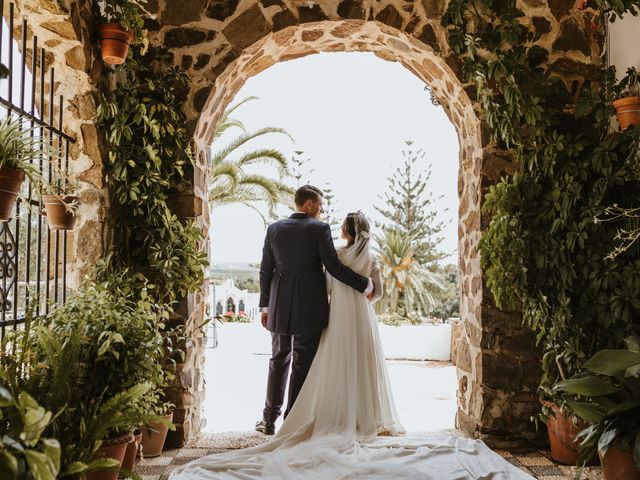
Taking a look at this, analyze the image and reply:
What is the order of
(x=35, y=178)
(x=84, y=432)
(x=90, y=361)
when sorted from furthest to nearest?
(x=90, y=361) < (x=35, y=178) < (x=84, y=432)

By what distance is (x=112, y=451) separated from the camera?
103 inches

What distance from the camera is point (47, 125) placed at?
3.07 metres

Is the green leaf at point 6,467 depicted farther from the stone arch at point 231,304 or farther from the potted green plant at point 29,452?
the stone arch at point 231,304

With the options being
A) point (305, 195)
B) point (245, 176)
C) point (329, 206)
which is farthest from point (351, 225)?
point (329, 206)

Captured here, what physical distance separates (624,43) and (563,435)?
2.33 metres

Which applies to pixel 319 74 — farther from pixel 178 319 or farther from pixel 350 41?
pixel 178 319

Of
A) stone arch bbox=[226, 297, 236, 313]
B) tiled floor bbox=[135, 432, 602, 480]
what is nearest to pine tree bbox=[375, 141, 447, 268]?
stone arch bbox=[226, 297, 236, 313]

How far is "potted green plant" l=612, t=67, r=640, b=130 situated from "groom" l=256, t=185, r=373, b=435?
179cm

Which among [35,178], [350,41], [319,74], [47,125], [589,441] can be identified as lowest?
[589,441]

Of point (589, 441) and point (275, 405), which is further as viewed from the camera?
point (275, 405)

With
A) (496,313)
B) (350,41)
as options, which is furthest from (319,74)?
(496,313)

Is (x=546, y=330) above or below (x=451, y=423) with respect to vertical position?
above

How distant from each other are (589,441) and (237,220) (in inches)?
510

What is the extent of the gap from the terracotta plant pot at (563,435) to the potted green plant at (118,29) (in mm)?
3096
